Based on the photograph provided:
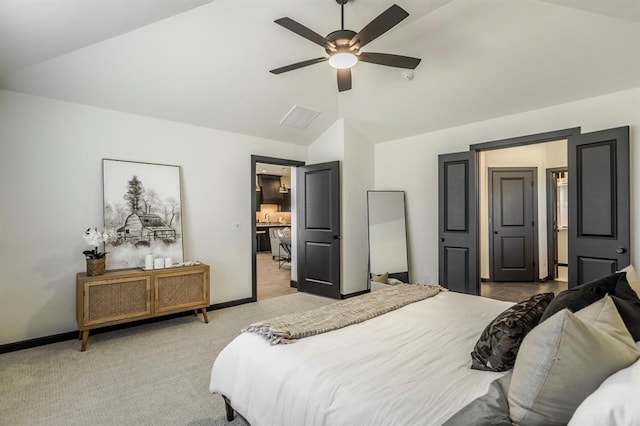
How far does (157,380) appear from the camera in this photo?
104 inches

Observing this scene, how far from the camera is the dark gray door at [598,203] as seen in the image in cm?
334

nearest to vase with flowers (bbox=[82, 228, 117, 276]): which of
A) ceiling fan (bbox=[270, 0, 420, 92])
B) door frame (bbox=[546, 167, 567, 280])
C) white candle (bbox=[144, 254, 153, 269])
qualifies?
white candle (bbox=[144, 254, 153, 269])

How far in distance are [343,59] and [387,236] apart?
322cm

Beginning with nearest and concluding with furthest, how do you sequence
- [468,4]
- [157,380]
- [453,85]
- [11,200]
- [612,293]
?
[612,293]
[157,380]
[468,4]
[11,200]
[453,85]

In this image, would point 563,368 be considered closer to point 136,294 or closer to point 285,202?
point 136,294

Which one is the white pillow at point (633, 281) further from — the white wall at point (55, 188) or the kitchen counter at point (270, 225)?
the kitchen counter at point (270, 225)

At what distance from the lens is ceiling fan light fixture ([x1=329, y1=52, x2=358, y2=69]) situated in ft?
8.57

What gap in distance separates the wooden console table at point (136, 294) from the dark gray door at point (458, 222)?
3.35 meters

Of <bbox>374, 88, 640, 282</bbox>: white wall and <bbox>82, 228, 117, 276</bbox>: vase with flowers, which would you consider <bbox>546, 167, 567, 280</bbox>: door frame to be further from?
<bbox>82, 228, 117, 276</bbox>: vase with flowers

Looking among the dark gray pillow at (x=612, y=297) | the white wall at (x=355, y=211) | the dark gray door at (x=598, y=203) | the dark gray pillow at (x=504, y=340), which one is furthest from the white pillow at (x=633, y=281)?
the white wall at (x=355, y=211)

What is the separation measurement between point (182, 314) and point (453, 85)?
451 cm

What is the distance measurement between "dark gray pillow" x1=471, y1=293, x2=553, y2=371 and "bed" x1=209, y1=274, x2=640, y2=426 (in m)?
0.04

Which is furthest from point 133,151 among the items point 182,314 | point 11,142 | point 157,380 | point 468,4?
point 468,4

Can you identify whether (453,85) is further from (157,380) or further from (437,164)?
(157,380)
